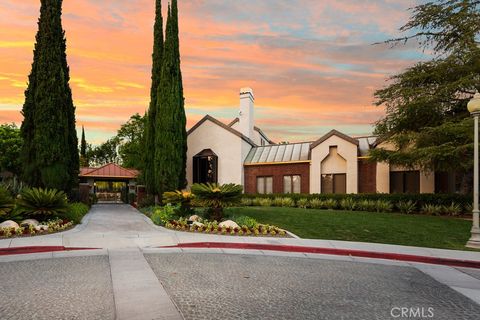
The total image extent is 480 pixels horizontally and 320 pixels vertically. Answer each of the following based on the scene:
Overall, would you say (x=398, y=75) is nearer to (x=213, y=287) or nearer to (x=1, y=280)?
(x=213, y=287)

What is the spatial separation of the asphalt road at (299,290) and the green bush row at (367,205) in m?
13.5

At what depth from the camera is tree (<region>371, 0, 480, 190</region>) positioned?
62.1ft

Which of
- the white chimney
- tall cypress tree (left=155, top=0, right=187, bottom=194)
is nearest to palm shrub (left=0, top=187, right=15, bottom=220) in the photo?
tall cypress tree (left=155, top=0, right=187, bottom=194)

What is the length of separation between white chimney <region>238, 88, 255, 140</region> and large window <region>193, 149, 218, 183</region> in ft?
11.5

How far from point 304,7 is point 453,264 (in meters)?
12.1

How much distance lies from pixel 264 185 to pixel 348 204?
26.6 ft

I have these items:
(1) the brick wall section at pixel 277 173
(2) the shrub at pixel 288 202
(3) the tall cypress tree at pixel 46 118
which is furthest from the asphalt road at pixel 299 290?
(1) the brick wall section at pixel 277 173

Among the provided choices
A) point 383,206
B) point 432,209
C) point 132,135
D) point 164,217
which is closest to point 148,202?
point 164,217

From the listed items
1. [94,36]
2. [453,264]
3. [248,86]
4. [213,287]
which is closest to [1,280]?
[213,287]

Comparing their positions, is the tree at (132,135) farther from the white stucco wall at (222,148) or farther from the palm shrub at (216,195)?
the palm shrub at (216,195)

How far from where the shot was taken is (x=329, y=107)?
24109 millimetres

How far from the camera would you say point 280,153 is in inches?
1182

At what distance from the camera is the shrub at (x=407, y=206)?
21.1m

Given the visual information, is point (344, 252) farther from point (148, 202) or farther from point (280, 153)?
point (280, 153)
